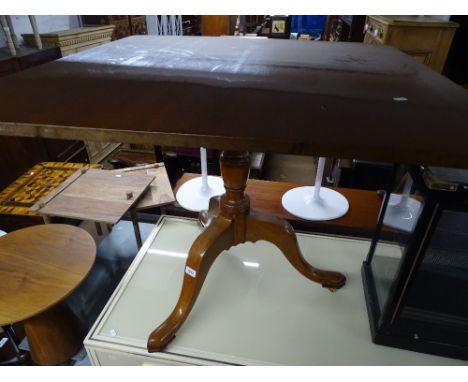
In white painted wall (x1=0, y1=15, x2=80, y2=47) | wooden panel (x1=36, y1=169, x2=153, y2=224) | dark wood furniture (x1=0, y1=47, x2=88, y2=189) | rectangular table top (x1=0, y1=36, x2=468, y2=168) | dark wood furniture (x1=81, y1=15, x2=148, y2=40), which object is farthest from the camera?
dark wood furniture (x1=81, y1=15, x2=148, y2=40)

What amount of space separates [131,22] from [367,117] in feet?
10.3

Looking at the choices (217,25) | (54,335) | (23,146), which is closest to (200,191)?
(54,335)

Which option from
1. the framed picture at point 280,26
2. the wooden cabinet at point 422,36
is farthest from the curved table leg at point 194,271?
the framed picture at point 280,26

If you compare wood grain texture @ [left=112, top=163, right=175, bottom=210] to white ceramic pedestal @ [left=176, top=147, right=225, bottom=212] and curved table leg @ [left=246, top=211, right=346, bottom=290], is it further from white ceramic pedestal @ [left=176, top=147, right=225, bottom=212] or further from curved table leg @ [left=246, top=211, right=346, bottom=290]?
curved table leg @ [left=246, top=211, right=346, bottom=290]

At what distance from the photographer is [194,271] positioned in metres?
0.76

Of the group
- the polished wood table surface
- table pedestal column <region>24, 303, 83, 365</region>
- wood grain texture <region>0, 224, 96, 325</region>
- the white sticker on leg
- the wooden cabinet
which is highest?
the wooden cabinet

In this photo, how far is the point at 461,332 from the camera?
0.72 m

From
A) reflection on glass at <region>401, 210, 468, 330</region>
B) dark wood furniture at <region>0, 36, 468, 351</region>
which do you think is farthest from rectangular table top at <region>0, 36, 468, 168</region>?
reflection on glass at <region>401, 210, 468, 330</region>

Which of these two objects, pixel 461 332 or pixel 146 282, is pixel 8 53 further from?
pixel 461 332

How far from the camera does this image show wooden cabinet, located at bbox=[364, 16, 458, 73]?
5.24 ft

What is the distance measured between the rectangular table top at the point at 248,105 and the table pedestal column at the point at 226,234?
0.66ft

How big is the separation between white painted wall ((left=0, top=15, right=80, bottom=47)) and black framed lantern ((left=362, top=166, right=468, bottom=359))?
2.46 m

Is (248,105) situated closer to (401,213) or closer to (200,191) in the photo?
(401,213)

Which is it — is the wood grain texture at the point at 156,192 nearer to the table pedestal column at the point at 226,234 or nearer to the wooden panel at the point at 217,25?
the table pedestal column at the point at 226,234
